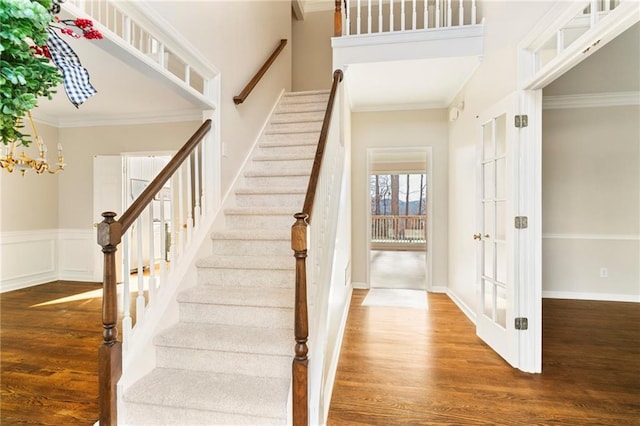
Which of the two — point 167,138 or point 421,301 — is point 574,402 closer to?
point 421,301

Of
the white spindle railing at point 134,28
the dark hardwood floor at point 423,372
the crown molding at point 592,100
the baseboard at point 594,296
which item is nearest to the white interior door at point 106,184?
the dark hardwood floor at point 423,372

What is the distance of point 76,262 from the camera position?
518 centimetres

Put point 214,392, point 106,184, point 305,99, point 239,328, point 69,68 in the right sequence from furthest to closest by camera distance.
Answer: point 106,184, point 305,99, point 239,328, point 214,392, point 69,68

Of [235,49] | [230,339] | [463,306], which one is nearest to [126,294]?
[230,339]

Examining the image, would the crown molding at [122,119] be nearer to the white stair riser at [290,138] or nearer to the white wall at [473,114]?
the white stair riser at [290,138]

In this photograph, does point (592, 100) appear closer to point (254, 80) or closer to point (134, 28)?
point (254, 80)

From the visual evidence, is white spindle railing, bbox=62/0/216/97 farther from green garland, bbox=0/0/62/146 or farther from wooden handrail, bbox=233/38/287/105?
green garland, bbox=0/0/62/146

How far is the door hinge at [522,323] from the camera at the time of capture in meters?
2.47

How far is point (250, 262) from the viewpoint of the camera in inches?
101

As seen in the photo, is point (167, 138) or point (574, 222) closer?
point (574, 222)

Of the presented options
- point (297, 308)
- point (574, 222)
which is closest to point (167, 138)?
point (297, 308)

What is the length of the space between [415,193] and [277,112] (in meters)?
7.17

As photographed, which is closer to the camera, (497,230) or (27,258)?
(497,230)

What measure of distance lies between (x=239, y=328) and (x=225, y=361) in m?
0.24
